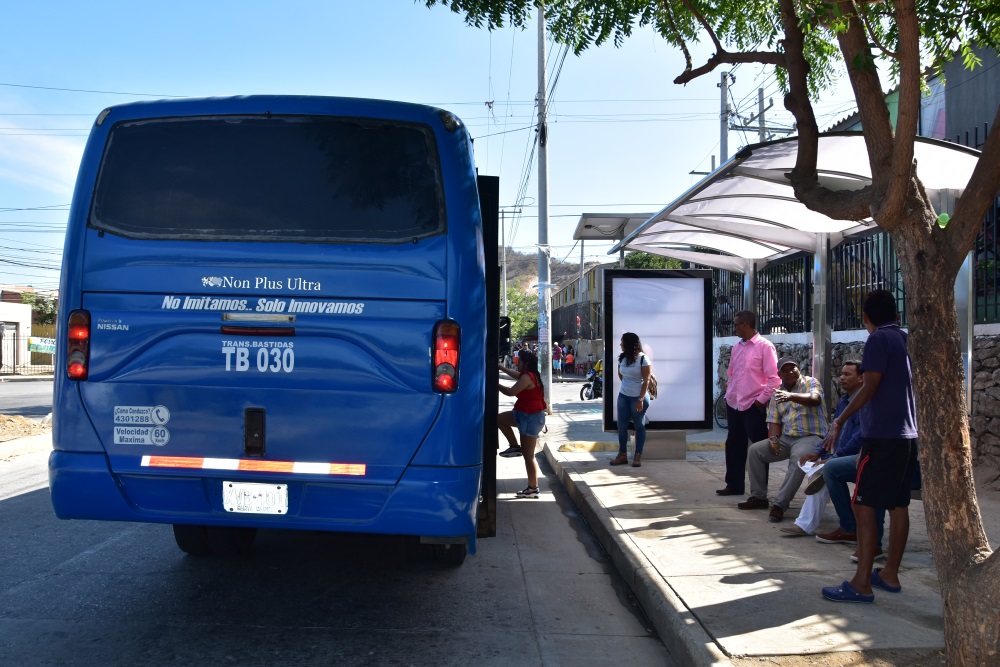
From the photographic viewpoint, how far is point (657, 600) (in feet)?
17.6

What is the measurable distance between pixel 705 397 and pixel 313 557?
6854mm

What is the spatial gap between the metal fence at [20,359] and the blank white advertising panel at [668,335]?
42721mm

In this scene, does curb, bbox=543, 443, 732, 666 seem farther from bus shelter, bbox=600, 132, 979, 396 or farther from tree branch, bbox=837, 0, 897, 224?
bus shelter, bbox=600, 132, 979, 396

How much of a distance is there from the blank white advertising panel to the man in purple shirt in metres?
6.63

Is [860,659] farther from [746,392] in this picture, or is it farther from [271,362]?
[746,392]

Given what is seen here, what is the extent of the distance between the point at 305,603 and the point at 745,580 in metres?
2.78

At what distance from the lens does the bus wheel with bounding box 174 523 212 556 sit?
627cm

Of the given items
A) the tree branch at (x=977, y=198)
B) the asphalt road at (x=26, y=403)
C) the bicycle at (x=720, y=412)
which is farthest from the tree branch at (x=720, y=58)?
the asphalt road at (x=26, y=403)

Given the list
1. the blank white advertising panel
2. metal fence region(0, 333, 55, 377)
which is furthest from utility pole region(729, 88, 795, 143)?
metal fence region(0, 333, 55, 377)

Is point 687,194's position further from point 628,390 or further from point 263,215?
point 263,215

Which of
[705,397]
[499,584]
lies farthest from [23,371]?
[499,584]

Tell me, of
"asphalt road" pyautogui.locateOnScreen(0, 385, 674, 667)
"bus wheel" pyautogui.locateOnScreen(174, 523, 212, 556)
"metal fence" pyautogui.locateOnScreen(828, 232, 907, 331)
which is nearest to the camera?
"asphalt road" pyautogui.locateOnScreen(0, 385, 674, 667)

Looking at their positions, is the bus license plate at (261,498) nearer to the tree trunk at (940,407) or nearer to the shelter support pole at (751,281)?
the tree trunk at (940,407)

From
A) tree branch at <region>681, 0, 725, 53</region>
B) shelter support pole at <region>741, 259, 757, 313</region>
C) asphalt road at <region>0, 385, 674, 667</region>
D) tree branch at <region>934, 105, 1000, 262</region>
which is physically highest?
tree branch at <region>681, 0, 725, 53</region>
